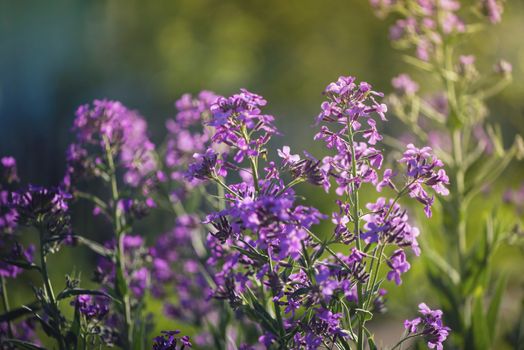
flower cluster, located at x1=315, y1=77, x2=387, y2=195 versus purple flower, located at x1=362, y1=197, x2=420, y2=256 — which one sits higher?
flower cluster, located at x1=315, y1=77, x2=387, y2=195

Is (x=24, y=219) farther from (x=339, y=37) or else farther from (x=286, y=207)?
(x=339, y=37)

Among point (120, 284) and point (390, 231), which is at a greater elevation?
point (120, 284)

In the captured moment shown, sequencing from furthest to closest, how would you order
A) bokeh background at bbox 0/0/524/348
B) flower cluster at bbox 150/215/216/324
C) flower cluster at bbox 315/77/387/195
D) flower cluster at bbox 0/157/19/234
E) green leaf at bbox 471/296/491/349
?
bokeh background at bbox 0/0/524/348 → flower cluster at bbox 150/215/216/324 → green leaf at bbox 471/296/491/349 → flower cluster at bbox 0/157/19/234 → flower cluster at bbox 315/77/387/195

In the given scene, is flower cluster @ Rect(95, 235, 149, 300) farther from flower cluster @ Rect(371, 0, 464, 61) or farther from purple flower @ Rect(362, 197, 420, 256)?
flower cluster @ Rect(371, 0, 464, 61)

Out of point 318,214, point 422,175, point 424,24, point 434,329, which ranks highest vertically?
point 424,24

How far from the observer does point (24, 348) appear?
2090 mm

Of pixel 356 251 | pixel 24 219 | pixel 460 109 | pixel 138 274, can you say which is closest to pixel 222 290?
pixel 356 251

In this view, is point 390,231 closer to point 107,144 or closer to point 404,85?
point 107,144

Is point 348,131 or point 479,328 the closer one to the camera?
point 348,131

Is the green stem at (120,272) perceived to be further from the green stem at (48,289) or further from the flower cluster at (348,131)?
the flower cluster at (348,131)

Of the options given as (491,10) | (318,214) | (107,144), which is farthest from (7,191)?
(491,10)

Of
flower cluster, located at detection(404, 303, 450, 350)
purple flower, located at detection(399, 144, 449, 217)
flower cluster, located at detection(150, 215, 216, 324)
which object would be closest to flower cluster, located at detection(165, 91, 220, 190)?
flower cluster, located at detection(150, 215, 216, 324)

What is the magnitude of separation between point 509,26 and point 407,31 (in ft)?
29.1

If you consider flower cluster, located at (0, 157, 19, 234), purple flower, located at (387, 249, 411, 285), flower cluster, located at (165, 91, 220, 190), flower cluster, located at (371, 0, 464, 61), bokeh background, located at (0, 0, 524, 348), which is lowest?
purple flower, located at (387, 249, 411, 285)
